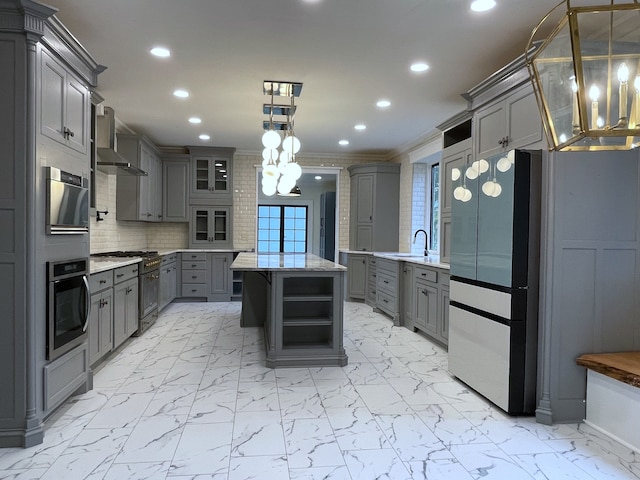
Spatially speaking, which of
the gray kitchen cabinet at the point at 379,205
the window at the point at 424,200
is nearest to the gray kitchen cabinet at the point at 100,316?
the gray kitchen cabinet at the point at 379,205

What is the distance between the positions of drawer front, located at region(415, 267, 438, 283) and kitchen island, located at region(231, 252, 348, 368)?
1258mm

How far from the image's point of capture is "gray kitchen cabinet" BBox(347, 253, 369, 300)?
7082 millimetres

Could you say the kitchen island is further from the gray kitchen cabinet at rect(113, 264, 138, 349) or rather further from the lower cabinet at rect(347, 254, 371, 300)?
the lower cabinet at rect(347, 254, 371, 300)

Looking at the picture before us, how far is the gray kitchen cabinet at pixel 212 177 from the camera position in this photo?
23.4 feet

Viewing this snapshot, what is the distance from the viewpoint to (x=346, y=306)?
6863mm

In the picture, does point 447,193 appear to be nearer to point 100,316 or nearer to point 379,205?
point 379,205

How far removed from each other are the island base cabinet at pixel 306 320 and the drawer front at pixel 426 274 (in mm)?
1264

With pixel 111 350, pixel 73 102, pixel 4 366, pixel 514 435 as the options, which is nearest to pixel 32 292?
pixel 4 366

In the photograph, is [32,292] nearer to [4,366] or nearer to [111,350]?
[4,366]

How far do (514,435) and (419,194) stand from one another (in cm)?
461

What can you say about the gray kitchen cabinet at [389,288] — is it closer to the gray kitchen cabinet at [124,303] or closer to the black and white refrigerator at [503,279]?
the black and white refrigerator at [503,279]

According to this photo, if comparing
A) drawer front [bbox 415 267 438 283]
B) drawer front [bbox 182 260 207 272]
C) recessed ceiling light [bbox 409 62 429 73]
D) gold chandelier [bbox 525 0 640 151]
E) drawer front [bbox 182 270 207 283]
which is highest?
recessed ceiling light [bbox 409 62 429 73]

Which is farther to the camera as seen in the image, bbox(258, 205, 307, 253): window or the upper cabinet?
bbox(258, 205, 307, 253): window

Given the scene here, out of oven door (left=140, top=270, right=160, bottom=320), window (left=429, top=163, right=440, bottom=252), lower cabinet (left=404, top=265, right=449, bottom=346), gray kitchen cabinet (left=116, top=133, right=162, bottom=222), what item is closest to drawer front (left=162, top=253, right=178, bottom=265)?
oven door (left=140, top=270, right=160, bottom=320)
